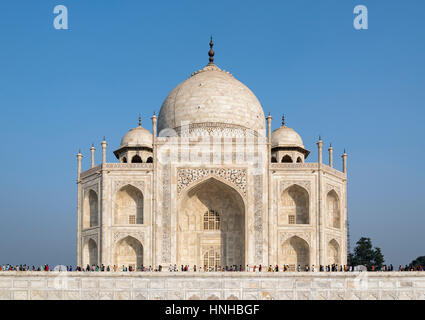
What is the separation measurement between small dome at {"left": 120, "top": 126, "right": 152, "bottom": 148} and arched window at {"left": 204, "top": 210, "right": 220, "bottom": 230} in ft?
17.5

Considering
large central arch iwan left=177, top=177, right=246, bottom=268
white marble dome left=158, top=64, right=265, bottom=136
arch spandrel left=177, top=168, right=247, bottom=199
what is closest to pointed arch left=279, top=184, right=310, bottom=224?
large central arch iwan left=177, top=177, right=246, bottom=268

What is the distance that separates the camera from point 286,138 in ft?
124

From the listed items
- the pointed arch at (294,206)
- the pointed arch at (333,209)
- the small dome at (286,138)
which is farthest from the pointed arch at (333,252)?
the small dome at (286,138)

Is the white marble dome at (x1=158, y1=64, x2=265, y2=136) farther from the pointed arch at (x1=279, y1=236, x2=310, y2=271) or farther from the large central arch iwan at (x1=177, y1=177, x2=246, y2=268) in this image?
the pointed arch at (x1=279, y1=236, x2=310, y2=271)

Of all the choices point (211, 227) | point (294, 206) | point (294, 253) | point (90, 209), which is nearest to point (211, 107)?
point (211, 227)

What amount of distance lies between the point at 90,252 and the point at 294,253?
9595mm

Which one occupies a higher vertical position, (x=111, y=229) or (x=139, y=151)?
(x=139, y=151)

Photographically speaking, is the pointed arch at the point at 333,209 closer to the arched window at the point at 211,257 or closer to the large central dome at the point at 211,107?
the large central dome at the point at 211,107

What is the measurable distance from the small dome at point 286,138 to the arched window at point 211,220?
5.54 meters

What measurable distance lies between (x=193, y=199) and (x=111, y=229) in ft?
13.9

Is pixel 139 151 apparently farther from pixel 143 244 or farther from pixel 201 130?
pixel 143 244

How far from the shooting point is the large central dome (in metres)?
36.8
